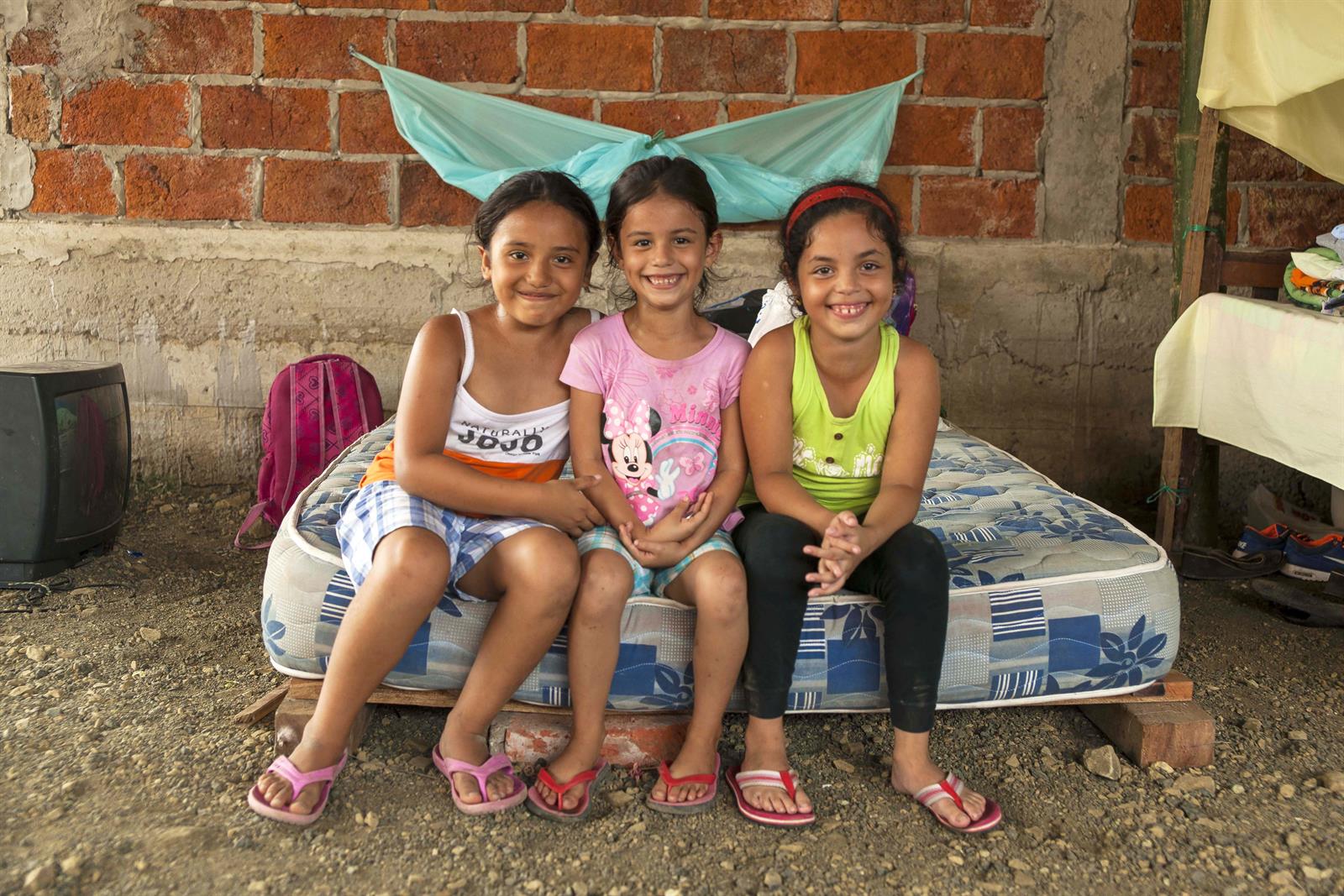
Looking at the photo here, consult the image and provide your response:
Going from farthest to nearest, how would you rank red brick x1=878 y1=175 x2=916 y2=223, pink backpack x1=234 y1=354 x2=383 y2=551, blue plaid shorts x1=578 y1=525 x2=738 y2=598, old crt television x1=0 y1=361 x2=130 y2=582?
red brick x1=878 y1=175 x2=916 y2=223, pink backpack x1=234 y1=354 x2=383 y2=551, old crt television x1=0 y1=361 x2=130 y2=582, blue plaid shorts x1=578 y1=525 x2=738 y2=598

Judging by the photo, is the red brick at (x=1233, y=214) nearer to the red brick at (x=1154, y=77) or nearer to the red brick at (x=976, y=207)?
the red brick at (x=1154, y=77)

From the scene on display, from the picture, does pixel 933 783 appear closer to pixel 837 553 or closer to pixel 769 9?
pixel 837 553

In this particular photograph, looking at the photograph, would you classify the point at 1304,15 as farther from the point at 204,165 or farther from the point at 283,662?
the point at 204,165

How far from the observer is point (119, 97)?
3217mm

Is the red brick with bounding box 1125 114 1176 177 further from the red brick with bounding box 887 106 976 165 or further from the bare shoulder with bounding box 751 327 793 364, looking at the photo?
the bare shoulder with bounding box 751 327 793 364

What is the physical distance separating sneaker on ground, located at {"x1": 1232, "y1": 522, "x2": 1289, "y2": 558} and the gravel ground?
2.04 feet

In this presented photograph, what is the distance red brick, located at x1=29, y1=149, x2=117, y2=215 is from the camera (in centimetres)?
324

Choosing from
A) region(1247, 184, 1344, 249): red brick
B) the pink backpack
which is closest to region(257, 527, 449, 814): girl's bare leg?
the pink backpack

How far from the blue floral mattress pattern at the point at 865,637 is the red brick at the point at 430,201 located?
5.53 ft

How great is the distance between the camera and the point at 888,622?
65.9 inches

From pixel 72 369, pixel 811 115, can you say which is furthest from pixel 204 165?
pixel 811 115

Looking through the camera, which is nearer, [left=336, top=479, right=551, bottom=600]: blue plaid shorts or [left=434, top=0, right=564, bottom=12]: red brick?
[left=336, top=479, right=551, bottom=600]: blue plaid shorts

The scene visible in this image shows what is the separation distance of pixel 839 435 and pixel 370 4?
219cm

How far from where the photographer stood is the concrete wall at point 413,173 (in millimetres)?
3213
